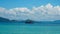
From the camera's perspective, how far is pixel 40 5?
161cm

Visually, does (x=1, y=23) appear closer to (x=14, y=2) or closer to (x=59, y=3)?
(x=14, y=2)

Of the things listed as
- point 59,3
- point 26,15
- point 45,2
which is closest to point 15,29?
point 26,15

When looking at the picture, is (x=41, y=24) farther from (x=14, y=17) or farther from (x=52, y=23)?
(x=14, y=17)

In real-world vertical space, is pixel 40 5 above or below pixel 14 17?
above

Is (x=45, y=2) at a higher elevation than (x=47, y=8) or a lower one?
higher

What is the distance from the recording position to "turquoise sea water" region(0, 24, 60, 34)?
1604 millimetres

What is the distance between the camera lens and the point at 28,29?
5.27 ft

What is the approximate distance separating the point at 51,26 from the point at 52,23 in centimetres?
→ 6

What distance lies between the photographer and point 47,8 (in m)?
1.60

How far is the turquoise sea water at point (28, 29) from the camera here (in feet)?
5.26

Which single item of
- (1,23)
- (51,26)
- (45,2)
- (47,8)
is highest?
(45,2)

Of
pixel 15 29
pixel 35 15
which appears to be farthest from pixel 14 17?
pixel 35 15

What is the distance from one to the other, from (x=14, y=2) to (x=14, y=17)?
0.92ft

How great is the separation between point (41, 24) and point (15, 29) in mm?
489
